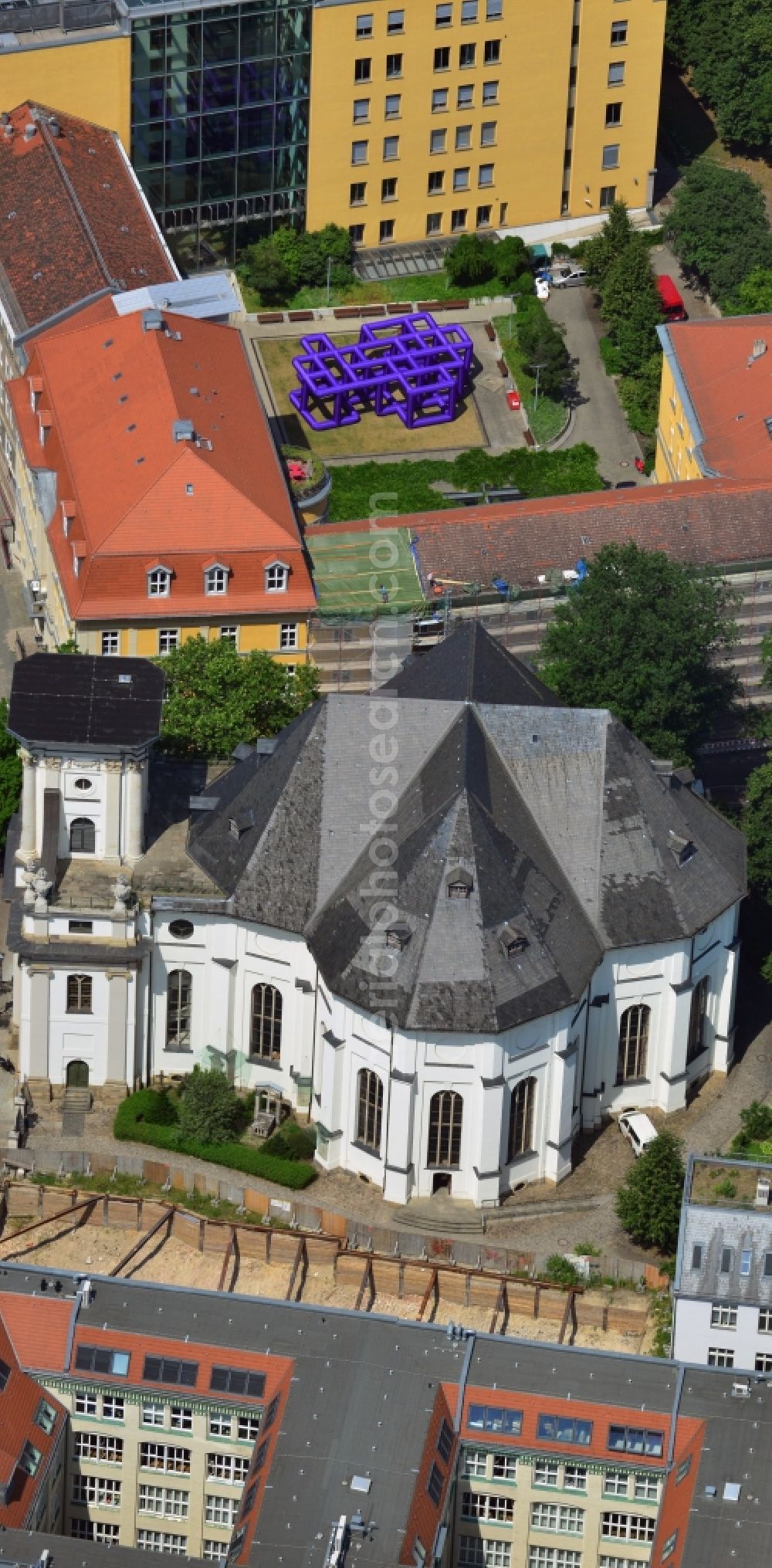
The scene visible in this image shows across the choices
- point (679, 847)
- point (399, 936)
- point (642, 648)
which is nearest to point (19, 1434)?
point (399, 936)

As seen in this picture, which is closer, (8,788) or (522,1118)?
(522,1118)

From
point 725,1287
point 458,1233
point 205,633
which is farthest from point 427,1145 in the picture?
point 205,633

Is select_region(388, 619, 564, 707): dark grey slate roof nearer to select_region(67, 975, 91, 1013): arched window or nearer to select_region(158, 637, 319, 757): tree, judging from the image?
select_region(158, 637, 319, 757): tree

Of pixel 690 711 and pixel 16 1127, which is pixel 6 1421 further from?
pixel 690 711

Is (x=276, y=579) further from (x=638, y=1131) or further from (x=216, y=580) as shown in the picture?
(x=638, y=1131)

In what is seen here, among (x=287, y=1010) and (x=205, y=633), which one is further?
(x=205, y=633)

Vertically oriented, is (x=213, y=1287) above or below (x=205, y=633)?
below
